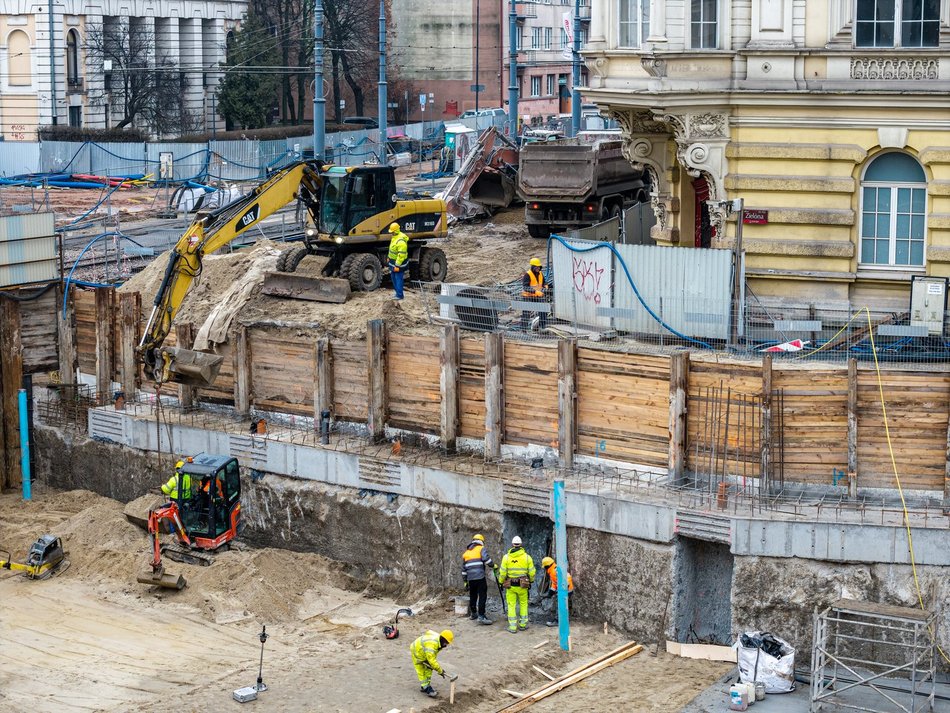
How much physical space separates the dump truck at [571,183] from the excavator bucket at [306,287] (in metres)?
8.36

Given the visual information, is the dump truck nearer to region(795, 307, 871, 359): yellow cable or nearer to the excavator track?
region(795, 307, 871, 359): yellow cable

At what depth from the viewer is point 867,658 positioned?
67.5ft

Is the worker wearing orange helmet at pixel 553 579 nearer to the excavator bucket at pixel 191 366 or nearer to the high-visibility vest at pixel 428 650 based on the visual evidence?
the high-visibility vest at pixel 428 650

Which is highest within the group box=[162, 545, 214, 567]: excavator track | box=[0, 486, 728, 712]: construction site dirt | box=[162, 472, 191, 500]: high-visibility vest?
box=[162, 472, 191, 500]: high-visibility vest

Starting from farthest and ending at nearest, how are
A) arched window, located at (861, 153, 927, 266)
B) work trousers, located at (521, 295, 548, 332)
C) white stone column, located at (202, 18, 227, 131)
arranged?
white stone column, located at (202, 18, 227, 131), work trousers, located at (521, 295, 548, 332), arched window, located at (861, 153, 927, 266)

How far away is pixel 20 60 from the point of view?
232 ft

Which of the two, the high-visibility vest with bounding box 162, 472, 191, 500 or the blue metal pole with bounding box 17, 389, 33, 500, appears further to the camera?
the blue metal pole with bounding box 17, 389, 33, 500

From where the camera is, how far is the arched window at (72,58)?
2830 inches

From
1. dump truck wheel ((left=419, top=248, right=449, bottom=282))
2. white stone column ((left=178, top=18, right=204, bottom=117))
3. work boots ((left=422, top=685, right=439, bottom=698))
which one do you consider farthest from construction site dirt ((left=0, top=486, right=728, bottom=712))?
white stone column ((left=178, top=18, right=204, bottom=117))

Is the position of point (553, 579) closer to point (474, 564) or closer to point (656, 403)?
point (474, 564)

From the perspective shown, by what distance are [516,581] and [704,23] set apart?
38.3ft

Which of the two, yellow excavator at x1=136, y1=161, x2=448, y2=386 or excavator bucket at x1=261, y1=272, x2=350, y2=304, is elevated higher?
yellow excavator at x1=136, y1=161, x2=448, y2=386

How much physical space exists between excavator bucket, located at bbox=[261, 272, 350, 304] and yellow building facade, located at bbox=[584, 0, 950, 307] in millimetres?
6615

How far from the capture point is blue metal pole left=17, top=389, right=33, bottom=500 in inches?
1123
